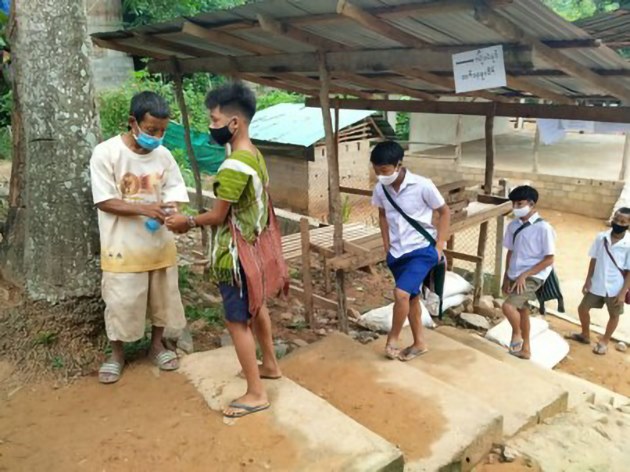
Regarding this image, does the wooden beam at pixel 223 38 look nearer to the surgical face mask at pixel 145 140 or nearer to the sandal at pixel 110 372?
the surgical face mask at pixel 145 140

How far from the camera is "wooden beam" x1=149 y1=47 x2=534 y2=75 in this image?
12.1 ft

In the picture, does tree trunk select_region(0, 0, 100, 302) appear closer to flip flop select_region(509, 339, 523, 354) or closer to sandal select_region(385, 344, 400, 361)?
sandal select_region(385, 344, 400, 361)

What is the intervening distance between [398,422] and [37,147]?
2.60 meters

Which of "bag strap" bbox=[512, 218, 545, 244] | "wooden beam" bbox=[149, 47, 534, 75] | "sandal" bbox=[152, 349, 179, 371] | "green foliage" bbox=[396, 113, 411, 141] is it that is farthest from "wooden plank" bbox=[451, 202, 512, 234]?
"green foliage" bbox=[396, 113, 411, 141]

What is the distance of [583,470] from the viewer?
2951 mm

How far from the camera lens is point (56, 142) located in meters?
3.17

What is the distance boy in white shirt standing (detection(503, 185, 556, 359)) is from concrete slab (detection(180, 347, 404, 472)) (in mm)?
2658

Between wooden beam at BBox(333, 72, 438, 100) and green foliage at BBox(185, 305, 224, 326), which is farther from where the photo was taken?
wooden beam at BBox(333, 72, 438, 100)

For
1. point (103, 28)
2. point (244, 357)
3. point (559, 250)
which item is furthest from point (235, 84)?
point (103, 28)

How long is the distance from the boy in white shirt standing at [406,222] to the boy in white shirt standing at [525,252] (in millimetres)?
1264

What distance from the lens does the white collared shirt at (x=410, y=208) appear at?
366cm

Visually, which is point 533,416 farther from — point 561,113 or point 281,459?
point 561,113

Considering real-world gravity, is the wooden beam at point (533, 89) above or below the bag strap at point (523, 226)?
above

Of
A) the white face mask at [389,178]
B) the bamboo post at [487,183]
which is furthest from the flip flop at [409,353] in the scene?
the bamboo post at [487,183]
